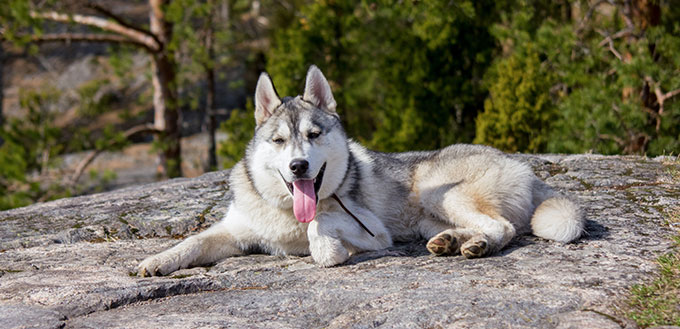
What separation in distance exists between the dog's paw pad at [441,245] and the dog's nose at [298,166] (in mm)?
1033

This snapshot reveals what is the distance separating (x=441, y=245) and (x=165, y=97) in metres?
10.6

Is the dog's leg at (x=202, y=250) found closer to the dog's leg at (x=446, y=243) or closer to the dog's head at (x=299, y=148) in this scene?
the dog's head at (x=299, y=148)

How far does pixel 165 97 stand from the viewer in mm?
13508

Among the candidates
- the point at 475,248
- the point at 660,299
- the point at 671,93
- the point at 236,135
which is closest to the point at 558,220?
the point at 475,248

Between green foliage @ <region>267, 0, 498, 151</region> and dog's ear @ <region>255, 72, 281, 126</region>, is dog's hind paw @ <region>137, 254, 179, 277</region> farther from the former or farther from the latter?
green foliage @ <region>267, 0, 498, 151</region>

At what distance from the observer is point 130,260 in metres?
4.51

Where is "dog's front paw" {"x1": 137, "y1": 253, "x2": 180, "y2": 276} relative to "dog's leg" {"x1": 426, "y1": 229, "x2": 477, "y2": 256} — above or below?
below

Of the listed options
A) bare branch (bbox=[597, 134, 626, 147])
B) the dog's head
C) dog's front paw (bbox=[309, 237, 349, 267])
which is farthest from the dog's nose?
bare branch (bbox=[597, 134, 626, 147])

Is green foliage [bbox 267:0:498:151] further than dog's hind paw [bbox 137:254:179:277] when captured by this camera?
Yes

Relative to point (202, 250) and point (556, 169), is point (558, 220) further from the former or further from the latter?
point (202, 250)

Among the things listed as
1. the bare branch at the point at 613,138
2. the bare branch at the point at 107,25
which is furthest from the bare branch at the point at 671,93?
the bare branch at the point at 107,25

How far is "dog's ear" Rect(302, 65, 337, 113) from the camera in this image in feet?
15.8

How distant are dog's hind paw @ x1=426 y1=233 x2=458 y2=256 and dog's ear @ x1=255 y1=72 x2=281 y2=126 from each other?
1671mm

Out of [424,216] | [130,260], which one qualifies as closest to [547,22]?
[424,216]
